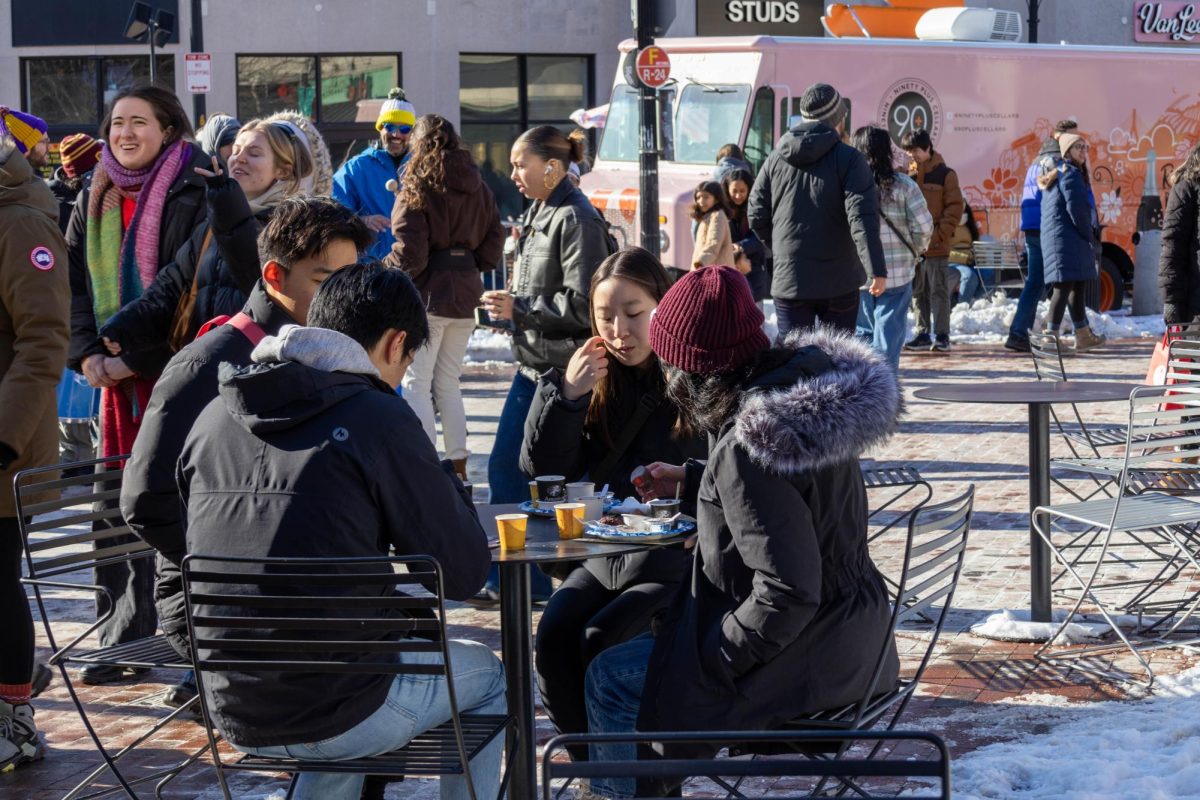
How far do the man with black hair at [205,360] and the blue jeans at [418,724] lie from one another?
0.64 metres

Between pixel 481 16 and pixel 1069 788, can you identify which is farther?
pixel 481 16

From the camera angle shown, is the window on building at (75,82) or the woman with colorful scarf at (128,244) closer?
the woman with colorful scarf at (128,244)

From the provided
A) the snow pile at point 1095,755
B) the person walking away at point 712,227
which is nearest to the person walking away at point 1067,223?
the person walking away at point 712,227

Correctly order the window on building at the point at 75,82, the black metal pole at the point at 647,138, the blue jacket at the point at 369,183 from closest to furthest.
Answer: the blue jacket at the point at 369,183, the black metal pole at the point at 647,138, the window on building at the point at 75,82

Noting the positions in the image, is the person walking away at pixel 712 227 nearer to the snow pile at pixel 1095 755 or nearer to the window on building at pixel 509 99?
the snow pile at pixel 1095 755

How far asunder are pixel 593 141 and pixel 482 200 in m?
16.3

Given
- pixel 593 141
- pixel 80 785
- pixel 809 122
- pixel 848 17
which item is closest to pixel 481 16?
pixel 593 141

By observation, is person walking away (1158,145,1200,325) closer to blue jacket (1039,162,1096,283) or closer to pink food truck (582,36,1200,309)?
blue jacket (1039,162,1096,283)

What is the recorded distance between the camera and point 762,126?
16.5 metres

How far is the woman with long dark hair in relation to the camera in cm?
452

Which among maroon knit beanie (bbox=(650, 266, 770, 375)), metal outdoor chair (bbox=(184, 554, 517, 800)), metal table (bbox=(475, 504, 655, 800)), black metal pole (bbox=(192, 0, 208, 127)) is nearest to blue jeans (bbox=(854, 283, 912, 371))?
metal table (bbox=(475, 504, 655, 800))

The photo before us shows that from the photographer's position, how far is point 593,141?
2439cm

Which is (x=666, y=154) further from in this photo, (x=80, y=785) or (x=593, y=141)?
(x=80, y=785)

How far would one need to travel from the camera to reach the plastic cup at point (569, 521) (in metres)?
4.09
